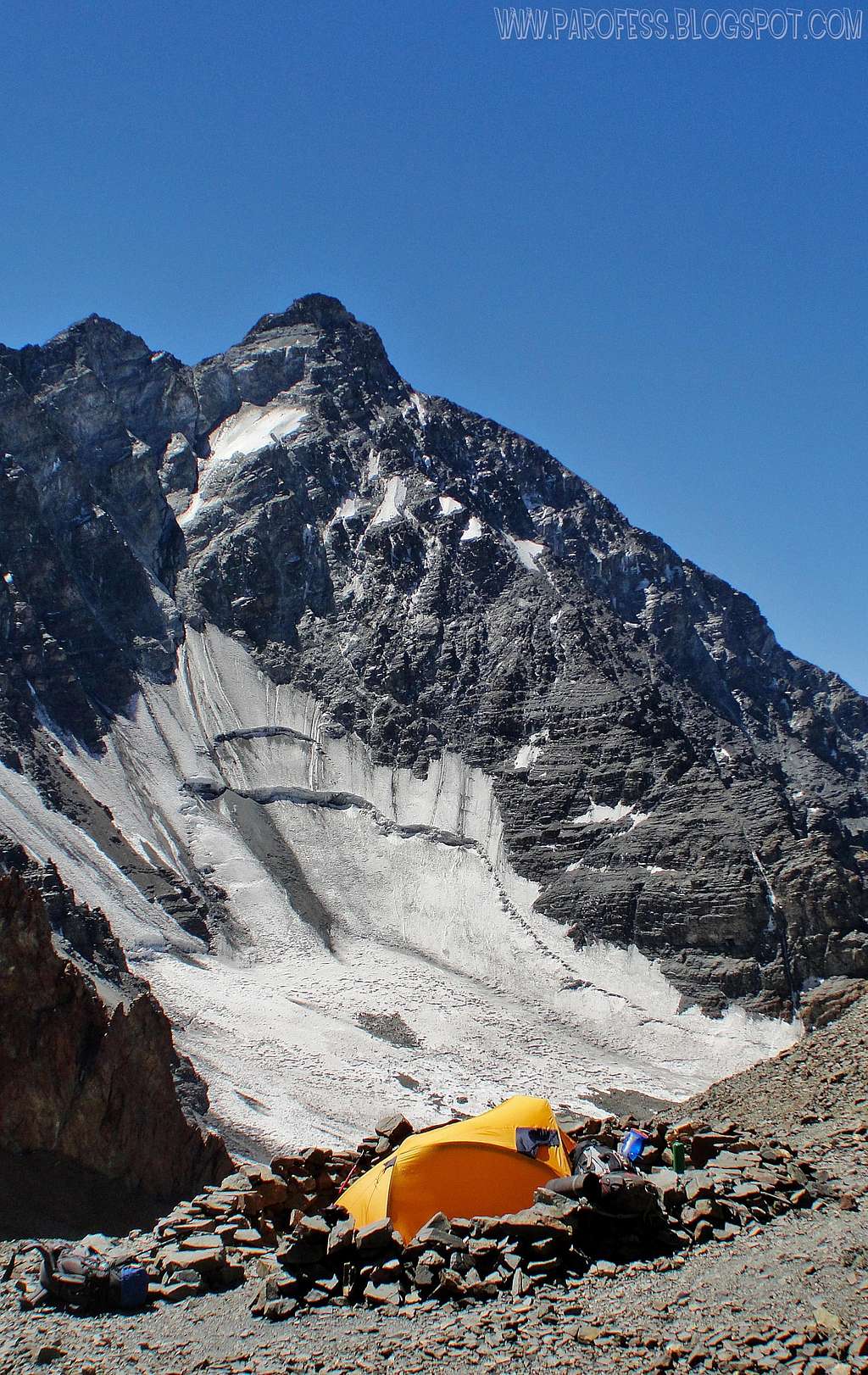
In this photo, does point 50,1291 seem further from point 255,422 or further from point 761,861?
point 255,422

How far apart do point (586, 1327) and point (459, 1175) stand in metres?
6.19

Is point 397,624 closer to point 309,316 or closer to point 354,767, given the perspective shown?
point 354,767

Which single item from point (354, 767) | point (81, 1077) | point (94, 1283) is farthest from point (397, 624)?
point (94, 1283)

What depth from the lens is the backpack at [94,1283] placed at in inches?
545

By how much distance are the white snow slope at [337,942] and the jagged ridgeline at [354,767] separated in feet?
1.10

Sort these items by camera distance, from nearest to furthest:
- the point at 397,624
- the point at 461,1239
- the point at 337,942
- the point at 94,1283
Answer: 1. the point at 461,1239
2. the point at 94,1283
3. the point at 337,942
4. the point at 397,624

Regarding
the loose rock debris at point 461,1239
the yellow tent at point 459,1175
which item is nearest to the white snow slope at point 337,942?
the yellow tent at point 459,1175

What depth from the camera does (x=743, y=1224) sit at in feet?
44.0

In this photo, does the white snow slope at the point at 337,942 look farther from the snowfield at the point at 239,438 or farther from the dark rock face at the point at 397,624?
the snowfield at the point at 239,438

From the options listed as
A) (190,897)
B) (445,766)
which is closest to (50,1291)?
(190,897)

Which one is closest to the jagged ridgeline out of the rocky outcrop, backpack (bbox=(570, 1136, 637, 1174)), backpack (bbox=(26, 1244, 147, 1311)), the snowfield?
the snowfield

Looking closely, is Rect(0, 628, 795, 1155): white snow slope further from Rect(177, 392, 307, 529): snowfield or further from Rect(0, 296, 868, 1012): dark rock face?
Rect(177, 392, 307, 529): snowfield

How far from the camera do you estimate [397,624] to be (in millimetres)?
133125

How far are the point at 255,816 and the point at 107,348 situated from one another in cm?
9067
